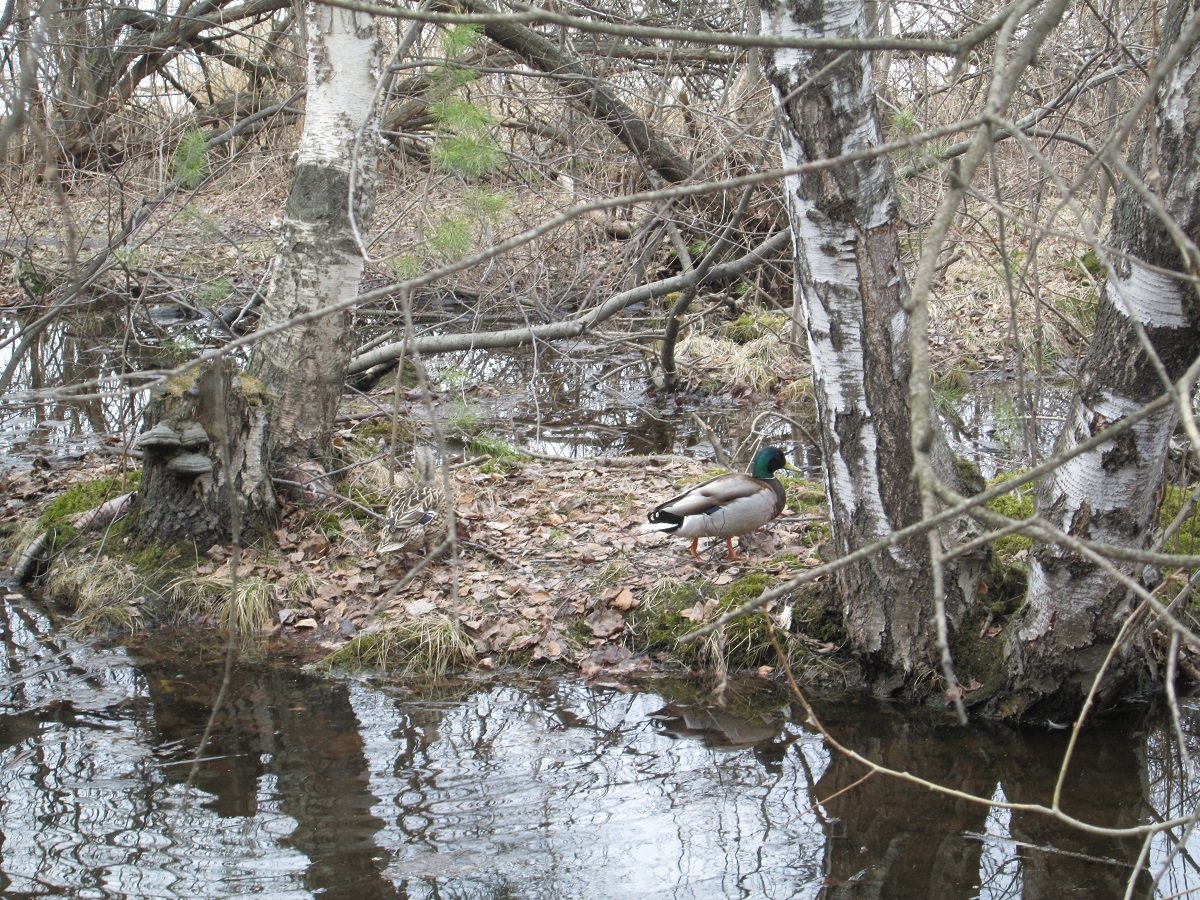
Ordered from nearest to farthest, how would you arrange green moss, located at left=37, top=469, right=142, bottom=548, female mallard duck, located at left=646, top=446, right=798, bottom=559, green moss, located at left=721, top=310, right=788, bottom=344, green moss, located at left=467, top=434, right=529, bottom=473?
female mallard duck, located at left=646, top=446, right=798, bottom=559 → green moss, located at left=37, top=469, right=142, bottom=548 → green moss, located at left=467, top=434, right=529, bottom=473 → green moss, located at left=721, top=310, right=788, bottom=344

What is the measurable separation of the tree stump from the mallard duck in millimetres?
650

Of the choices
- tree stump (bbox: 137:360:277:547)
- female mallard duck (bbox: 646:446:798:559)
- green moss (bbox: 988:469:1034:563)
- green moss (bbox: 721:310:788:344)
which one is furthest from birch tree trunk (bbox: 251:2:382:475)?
green moss (bbox: 721:310:788:344)

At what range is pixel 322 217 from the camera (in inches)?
225

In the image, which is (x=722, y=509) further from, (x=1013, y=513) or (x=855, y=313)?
(x=855, y=313)

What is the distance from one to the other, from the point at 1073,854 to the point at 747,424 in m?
5.96

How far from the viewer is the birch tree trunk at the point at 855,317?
11.8ft

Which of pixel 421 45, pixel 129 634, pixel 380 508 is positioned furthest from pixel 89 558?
pixel 421 45

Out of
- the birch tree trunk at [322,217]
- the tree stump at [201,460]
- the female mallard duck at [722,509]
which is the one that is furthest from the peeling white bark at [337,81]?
the female mallard duck at [722,509]

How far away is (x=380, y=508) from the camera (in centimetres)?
615

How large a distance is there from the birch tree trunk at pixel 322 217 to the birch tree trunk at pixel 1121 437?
11.5 ft

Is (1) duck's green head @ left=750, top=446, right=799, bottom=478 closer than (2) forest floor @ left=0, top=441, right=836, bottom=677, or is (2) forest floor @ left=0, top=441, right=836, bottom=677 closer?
(2) forest floor @ left=0, top=441, right=836, bottom=677

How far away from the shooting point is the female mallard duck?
524 cm

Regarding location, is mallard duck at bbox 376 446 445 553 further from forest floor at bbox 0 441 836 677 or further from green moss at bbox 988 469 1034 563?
green moss at bbox 988 469 1034 563

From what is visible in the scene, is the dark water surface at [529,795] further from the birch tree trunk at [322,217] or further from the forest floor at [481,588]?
the birch tree trunk at [322,217]
